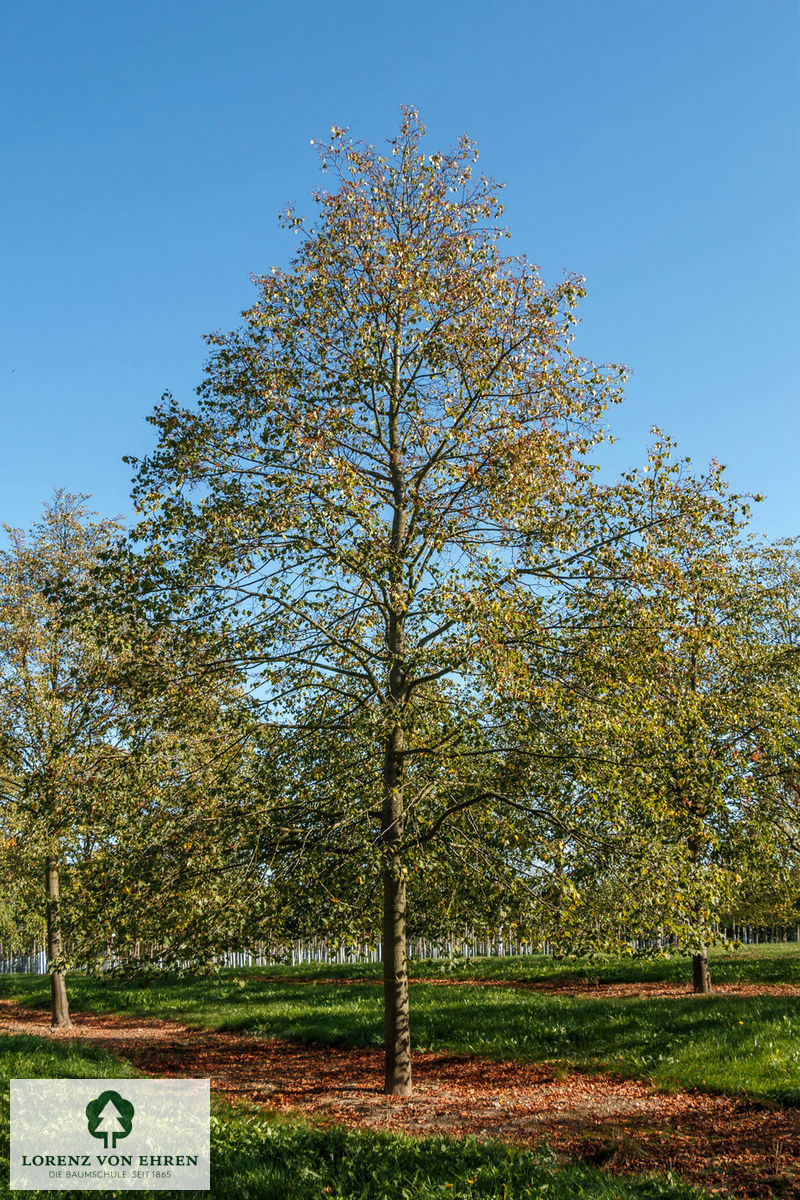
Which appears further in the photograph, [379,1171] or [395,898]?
[395,898]

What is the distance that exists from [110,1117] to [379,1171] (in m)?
3.13

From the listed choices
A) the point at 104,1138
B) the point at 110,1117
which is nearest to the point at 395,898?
the point at 110,1117

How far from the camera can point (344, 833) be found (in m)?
11.1

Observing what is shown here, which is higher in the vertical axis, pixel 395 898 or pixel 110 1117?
pixel 395 898

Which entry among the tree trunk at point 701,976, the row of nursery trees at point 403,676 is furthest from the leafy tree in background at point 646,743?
the tree trunk at point 701,976

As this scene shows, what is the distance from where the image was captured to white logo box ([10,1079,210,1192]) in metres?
6.89

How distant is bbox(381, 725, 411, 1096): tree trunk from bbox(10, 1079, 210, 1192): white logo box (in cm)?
284

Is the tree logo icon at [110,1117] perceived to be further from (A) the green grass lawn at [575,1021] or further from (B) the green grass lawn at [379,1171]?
(A) the green grass lawn at [575,1021]

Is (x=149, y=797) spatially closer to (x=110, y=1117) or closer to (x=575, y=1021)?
(x=110, y=1117)

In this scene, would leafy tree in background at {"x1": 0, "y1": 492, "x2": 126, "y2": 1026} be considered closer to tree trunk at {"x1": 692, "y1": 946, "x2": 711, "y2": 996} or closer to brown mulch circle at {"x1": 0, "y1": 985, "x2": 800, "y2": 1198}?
brown mulch circle at {"x1": 0, "y1": 985, "x2": 800, "y2": 1198}

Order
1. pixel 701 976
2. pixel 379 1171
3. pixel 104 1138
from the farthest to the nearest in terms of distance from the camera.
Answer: pixel 701 976
pixel 104 1138
pixel 379 1171

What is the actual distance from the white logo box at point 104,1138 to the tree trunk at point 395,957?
9.33 feet

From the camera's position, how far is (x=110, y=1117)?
8.26 meters

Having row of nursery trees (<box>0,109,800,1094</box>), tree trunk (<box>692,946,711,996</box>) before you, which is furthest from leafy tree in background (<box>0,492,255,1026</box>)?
tree trunk (<box>692,946,711,996</box>)
